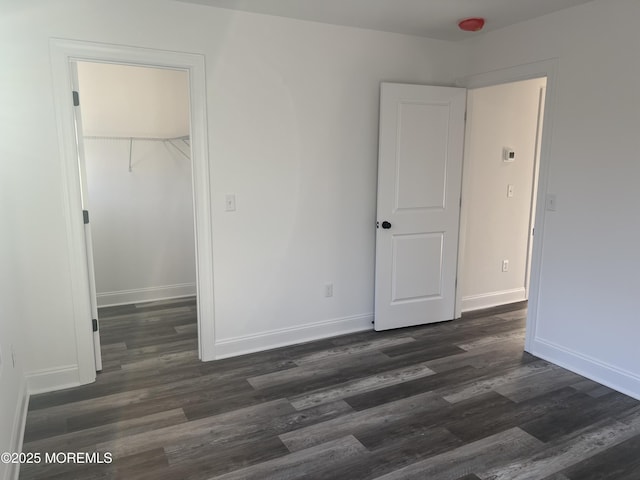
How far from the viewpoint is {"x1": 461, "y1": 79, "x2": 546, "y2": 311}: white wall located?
420 centimetres

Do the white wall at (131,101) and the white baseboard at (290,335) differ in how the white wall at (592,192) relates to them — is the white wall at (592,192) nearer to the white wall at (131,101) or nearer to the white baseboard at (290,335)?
the white baseboard at (290,335)

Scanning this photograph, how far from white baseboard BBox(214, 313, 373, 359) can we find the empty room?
2 cm

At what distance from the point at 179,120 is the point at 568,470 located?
4.45 meters

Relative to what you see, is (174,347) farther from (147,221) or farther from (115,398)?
(147,221)

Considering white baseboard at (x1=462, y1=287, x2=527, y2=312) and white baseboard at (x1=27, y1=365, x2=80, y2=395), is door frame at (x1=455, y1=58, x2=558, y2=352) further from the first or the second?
white baseboard at (x1=27, y1=365, x2=80, y2=395)

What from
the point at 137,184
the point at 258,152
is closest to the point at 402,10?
the point at 258,152

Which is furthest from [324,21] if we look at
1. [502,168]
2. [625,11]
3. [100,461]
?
[100,461]

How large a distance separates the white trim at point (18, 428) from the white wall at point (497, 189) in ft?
11.7

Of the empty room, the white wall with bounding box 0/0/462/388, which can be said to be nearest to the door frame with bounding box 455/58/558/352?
the empty room

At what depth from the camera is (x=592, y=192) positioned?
302cm

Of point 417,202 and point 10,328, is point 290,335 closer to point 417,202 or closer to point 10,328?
point 417,202

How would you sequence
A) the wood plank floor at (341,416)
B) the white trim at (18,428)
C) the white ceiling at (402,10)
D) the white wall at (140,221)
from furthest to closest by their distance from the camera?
the white wall at (140,221)
the white ceiling at (402,10)
the wood plank floor at (341,416)
the white trim at (18,428)

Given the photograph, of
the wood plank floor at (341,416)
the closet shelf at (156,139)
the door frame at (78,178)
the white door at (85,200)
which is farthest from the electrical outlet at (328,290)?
the closet shelf at (156,139)

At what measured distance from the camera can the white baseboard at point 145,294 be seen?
468 cm
